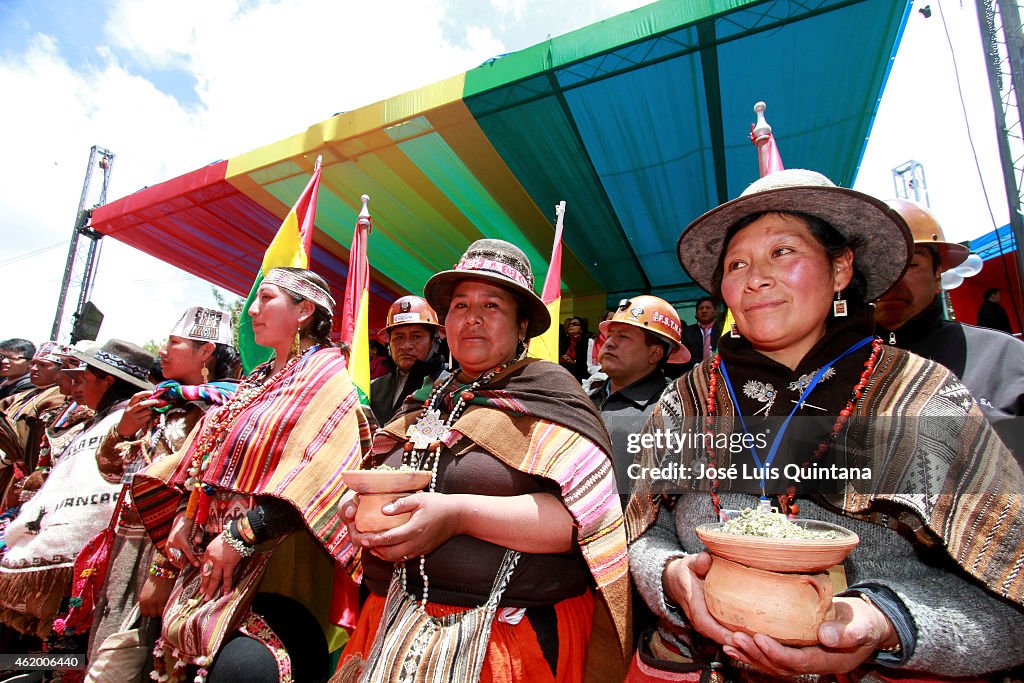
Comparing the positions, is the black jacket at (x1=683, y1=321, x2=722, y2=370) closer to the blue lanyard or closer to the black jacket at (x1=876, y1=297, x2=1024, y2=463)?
the black jacket at (x1=876, y1=297, x2=1024, y2=463)

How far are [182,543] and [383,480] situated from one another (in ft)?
5.13

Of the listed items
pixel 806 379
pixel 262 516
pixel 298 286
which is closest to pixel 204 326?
pixel 298 286

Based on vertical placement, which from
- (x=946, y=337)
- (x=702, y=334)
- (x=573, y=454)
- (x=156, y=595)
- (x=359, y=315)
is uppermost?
(x=702, y=334)

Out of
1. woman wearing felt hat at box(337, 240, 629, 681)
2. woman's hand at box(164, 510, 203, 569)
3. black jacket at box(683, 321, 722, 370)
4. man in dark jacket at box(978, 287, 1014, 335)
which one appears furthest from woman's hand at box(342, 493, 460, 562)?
man in dark jacket at box(978, 287, 1014, 335)

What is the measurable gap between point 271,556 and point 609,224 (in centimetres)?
652

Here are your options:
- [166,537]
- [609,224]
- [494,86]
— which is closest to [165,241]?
[494,86]

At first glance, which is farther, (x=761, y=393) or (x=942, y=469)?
(x=761, y=393)

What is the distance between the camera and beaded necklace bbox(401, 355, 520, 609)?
1.72 metres

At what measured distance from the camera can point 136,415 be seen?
289cm

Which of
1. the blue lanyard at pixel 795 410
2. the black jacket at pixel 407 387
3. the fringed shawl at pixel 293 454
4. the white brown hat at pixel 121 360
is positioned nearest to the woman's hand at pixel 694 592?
the blue lanyard at pixel 795 410

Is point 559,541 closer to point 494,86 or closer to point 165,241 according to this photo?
point 494,86

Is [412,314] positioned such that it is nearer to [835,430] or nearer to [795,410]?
[795,410]

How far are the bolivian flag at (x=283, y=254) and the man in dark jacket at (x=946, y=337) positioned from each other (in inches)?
137

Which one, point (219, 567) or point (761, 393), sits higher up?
point (761, 393)
